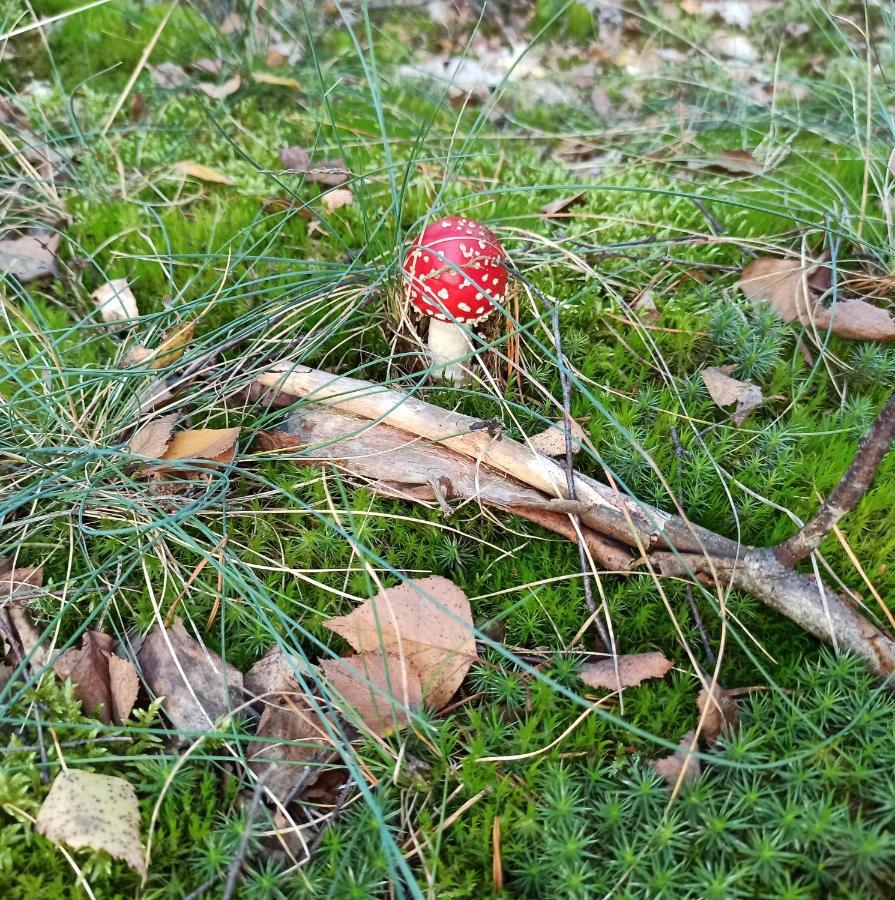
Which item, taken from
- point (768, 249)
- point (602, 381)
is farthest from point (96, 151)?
point (768, 249)

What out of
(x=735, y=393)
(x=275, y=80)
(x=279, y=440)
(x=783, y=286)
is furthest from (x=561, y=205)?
(x=275, y=80)

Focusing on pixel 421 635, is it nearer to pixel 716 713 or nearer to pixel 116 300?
pixel 716 713

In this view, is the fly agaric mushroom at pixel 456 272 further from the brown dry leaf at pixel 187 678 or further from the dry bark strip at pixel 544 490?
the brown dry leaf at pixel 187 678

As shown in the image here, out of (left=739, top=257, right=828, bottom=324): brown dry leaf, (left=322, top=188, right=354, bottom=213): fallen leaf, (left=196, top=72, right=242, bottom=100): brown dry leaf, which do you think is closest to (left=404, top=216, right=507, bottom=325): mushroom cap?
(left=322, top=188, right=354, bottom=213): fallen leaf

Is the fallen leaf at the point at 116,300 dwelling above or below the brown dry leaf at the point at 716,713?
above

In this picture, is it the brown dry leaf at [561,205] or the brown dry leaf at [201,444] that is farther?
the brown dry leaf at [561,205]

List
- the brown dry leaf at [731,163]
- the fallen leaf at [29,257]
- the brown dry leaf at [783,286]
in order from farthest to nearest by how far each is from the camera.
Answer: the brown dry leaf at [731,163], the fallen leaf at [29,257], the brown dry leaf at [783,286]

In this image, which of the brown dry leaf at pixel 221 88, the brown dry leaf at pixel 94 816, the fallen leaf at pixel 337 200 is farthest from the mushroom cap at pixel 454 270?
the brown dry leaf at pixel 221 88
